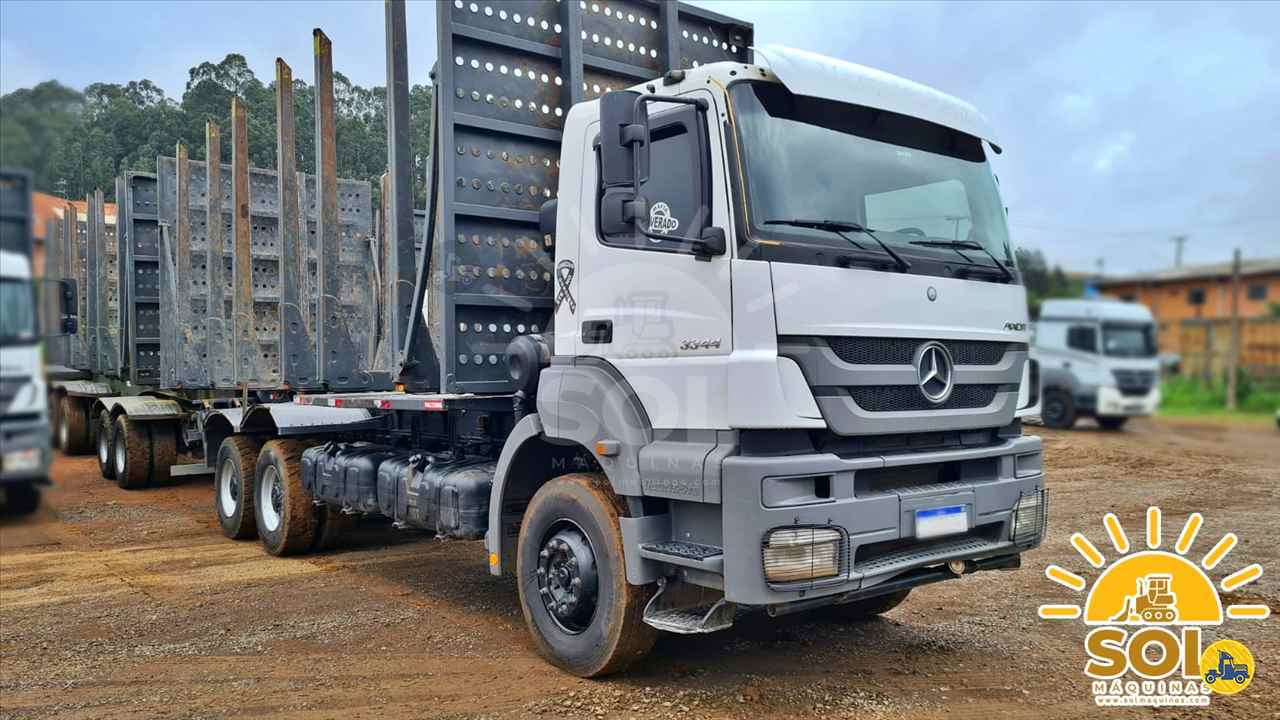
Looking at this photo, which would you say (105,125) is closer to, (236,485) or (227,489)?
(236,485)

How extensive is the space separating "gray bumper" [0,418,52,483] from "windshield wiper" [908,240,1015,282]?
461 centimetres

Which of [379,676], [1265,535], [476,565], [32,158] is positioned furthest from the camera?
[1265,535]

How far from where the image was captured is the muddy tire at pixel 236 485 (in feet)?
27.8

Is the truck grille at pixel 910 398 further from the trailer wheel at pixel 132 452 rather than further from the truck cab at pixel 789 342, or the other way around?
the trailer wheel at pixel 132 452

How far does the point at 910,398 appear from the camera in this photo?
464 centimetres

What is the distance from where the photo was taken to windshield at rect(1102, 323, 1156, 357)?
5.75m

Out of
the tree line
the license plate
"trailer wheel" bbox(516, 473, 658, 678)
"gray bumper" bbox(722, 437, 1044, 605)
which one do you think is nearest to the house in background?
"gray bumper" bbox(722, 437, 1044, 605)

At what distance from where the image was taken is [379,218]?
8266 mm

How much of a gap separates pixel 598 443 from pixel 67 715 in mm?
2826

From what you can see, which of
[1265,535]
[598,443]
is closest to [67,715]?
[598,443]

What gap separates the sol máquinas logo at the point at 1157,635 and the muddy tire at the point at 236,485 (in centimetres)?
646

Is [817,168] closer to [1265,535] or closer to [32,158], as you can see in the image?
[32,158]

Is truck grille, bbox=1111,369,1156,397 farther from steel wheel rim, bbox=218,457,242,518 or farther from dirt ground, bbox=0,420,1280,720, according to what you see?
steel wheel rim, bbox=218,457,242,518

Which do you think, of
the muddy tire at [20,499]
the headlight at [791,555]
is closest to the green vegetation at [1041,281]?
the headlight at [791,555]
